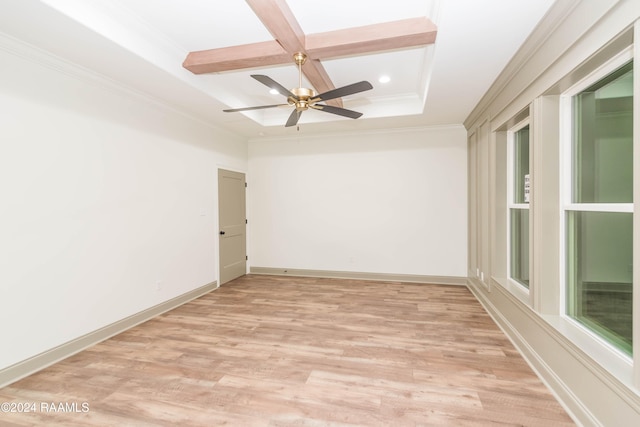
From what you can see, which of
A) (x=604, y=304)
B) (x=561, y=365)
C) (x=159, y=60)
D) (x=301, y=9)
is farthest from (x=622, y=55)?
(x=159, y=60)

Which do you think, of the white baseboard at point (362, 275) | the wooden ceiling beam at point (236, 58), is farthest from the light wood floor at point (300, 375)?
the wooden ceiling beam at point (236, 58)

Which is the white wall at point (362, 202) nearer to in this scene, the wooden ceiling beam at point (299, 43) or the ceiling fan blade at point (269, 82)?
the wooden ceiling beam at point (299, 43)

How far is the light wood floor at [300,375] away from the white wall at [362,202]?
1.60 m

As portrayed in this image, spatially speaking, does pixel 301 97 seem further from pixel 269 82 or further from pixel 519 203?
pixel 519 203

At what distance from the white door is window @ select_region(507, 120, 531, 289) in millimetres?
4325

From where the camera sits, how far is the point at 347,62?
3.29 metres

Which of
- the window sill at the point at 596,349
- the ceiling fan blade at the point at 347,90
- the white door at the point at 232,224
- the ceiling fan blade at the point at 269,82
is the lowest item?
the window sill at the point at 596,349

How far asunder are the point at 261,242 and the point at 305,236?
38.0 inches

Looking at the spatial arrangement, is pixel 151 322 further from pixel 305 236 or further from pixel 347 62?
pixel 347 62

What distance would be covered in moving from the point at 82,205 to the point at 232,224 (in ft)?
8.76

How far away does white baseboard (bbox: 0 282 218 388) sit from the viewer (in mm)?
2342

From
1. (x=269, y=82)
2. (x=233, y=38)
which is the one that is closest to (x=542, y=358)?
(x=269, y=82)

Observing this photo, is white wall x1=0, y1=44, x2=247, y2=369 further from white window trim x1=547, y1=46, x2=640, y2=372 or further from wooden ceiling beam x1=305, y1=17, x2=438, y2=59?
white window trim x1=547, y1=46, x2=640, y2=372

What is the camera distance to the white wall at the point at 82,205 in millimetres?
2371
